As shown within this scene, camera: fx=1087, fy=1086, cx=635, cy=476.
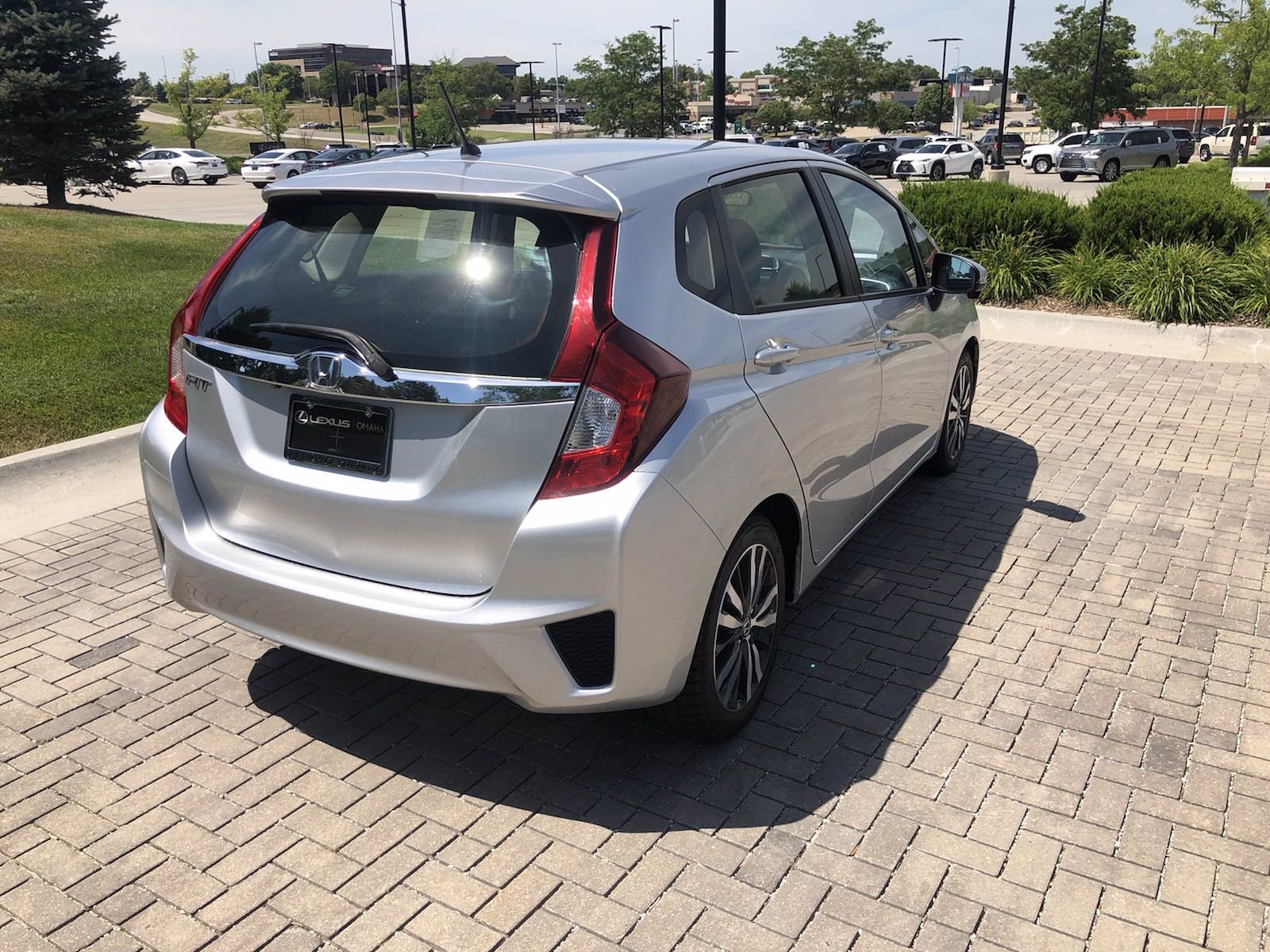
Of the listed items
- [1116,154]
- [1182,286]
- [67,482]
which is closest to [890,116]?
[1116,154]

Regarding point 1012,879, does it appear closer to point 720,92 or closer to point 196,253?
point 720,92

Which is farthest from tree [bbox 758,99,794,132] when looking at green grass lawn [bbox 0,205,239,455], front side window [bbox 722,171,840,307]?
front side window [bbox 722,171,840,307]

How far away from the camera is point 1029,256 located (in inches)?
468

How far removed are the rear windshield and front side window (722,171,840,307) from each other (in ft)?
2.76

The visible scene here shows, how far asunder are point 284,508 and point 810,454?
181 centimetres

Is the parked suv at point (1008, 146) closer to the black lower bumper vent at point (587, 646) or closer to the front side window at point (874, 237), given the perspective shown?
the front side window at point (874, 237)

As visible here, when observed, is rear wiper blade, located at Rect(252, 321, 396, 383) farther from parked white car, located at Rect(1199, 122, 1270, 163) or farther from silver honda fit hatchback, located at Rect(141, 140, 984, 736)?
parked white car, located at Rect(1199, 122, 1270, 163)

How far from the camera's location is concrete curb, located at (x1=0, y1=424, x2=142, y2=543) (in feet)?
19.1

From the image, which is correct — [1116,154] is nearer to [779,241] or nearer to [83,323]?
[83,323]

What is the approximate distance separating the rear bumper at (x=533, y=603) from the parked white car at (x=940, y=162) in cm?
3926

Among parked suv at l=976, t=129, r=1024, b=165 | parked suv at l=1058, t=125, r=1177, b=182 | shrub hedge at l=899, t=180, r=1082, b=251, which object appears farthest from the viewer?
parked suv at l=976, t=129, r=1024, b=165

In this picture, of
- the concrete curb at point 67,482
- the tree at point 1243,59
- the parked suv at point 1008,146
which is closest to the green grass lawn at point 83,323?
the concrete curb at point 67,482

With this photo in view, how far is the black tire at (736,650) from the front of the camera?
11.1ft

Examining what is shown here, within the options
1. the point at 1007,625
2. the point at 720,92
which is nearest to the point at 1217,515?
the point at 1007,625
